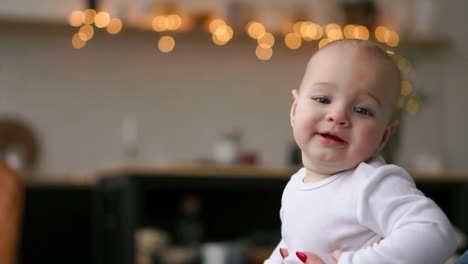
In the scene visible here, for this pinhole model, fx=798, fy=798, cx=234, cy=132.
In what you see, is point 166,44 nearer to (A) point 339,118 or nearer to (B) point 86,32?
(B) point 86,32

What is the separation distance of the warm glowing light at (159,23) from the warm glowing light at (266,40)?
0.65 metres

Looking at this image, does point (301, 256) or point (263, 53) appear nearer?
point (301, 256)

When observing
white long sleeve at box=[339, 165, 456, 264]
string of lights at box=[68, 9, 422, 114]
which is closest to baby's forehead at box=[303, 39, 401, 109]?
white long sleeve at box=[339, 165, 456, 264]

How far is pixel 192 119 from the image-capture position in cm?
518

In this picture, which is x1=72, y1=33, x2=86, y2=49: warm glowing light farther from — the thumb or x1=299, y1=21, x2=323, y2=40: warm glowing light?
the thumb

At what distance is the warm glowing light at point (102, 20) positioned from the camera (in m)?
4.93

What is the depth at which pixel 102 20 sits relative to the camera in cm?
495

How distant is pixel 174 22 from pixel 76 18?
1.99ft

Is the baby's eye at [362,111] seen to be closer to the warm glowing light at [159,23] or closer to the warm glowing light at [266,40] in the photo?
the warm glowing light at [159,23]

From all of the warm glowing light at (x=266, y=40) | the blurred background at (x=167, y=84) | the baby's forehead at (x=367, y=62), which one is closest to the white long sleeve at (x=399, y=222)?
the baby's forehead at (x=367, y=62)

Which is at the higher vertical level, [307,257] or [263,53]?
[263,53]

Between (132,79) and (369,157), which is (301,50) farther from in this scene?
(369,157)

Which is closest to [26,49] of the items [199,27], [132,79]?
[132,79]

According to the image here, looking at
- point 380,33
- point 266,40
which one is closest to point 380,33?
point 380,33
